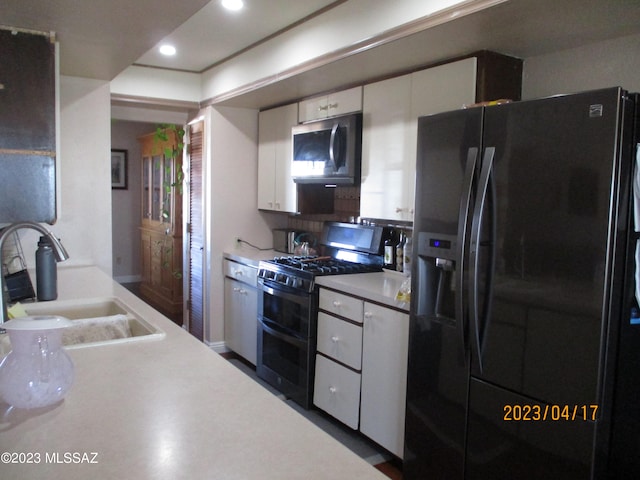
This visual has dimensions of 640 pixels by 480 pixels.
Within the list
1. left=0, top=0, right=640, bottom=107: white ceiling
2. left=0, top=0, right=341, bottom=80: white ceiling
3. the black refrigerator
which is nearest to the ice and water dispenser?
the black refrigerator

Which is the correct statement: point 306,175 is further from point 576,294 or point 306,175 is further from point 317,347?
point 576,294

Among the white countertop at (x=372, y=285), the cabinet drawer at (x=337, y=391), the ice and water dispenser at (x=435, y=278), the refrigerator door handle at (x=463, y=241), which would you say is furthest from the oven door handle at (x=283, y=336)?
the refrigerator door handle at (x=463, y=241)

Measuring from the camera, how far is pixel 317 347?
10.4ft

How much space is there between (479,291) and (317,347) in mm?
1438

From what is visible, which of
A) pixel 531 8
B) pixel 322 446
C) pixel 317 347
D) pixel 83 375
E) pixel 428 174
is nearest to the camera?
pixel 322 446

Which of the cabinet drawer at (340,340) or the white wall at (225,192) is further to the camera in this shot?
the white wall at (225,192)

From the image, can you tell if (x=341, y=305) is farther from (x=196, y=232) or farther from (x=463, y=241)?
(x=196, y=232)

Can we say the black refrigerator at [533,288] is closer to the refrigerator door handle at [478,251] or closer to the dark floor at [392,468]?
the refrigerator door handle at [478,251]

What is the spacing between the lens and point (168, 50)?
148 inches

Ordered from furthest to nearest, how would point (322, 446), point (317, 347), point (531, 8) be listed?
point (317, 347) → point (531, 8) → point (322, 446)

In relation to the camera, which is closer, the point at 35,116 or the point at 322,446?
the point at 322,446

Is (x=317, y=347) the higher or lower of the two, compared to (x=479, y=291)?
lower

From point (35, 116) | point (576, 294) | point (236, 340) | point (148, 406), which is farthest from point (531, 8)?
point (236, 340)

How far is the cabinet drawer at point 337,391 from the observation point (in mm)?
2873
